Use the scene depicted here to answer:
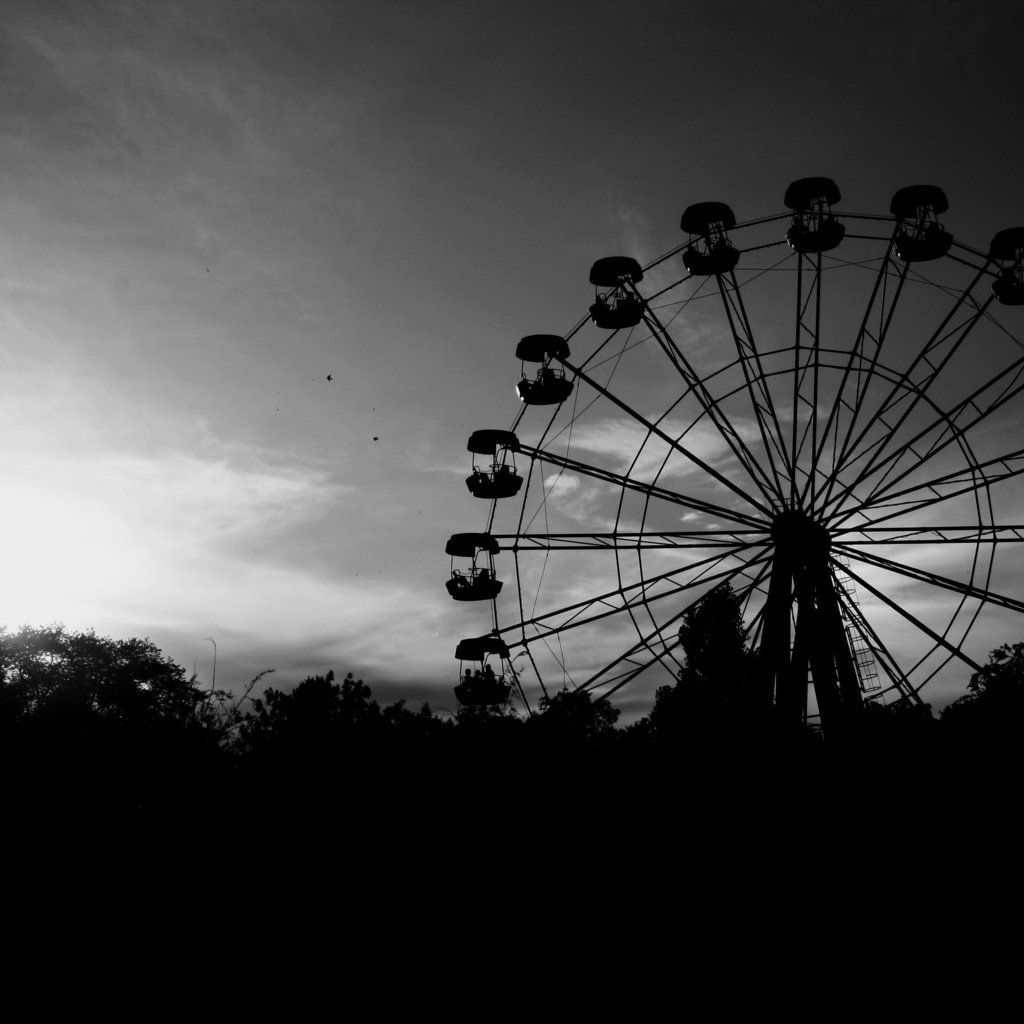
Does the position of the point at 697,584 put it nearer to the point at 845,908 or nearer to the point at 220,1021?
the point at 845,908

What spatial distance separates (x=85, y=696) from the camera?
2019 inches

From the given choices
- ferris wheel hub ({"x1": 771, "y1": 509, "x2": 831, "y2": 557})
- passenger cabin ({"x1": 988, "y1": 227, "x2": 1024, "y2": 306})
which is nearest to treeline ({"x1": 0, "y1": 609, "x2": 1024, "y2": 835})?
ferris wheel hub ({"x1": 771, "y1": 509, "x2": 831, "y2": 557})

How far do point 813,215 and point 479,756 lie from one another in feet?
82.0

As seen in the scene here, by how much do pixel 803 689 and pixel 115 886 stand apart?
16.1 metres

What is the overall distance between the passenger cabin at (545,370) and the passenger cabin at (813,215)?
6.08 m

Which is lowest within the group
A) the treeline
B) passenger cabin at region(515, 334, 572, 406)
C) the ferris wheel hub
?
the treeline

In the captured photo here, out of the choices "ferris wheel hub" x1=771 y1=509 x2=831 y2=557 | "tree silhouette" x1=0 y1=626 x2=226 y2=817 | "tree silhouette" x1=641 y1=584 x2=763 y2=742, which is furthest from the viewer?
"tree silhouette" x1=641 y1=584 x2=763 y2=742

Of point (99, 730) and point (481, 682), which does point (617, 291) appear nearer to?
point (481, 682)

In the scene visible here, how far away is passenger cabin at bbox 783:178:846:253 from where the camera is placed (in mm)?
17219

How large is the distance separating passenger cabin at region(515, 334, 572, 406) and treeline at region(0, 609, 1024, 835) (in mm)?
7607

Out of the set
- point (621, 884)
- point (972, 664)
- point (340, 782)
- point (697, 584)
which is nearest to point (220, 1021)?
point (621, 884)

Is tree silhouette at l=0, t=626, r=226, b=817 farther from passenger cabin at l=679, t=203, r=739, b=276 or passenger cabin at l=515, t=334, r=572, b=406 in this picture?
passenger cabin at l=679, t=203, r=739, b=276

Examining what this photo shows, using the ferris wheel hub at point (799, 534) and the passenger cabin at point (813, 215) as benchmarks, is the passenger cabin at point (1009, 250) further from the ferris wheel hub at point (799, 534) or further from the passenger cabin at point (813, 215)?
the ferris wheel hub at point (799, 534)

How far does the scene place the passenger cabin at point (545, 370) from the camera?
2005 cm
